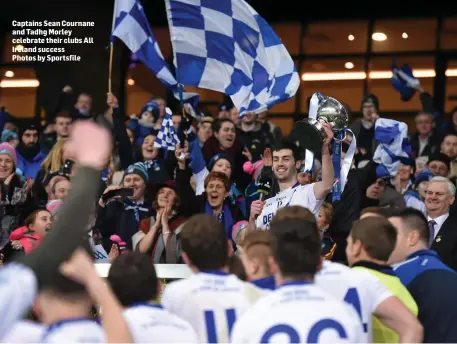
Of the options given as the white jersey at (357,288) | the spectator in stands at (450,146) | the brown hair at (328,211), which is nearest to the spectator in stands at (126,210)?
the brown hair at (328,211)

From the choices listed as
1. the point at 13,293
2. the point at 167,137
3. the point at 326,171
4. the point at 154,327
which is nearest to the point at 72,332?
the point at 13,293

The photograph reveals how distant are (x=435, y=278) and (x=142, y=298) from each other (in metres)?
2.25

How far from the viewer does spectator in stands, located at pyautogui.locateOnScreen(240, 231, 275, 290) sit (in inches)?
220

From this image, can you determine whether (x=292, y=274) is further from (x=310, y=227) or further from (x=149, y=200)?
(x=149, y=200)

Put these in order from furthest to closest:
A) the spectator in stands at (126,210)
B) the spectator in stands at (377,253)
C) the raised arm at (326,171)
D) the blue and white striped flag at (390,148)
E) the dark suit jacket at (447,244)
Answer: the blue and white striped flag at (390,148), the spectator in stands at (126,210), the dark suit jacket at (447,244), the raised arm at (326,171), the spectator in stands at (377,253)

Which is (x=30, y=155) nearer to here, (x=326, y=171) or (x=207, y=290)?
(x=326, y=171)

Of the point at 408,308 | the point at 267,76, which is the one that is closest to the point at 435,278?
the point at 408,308

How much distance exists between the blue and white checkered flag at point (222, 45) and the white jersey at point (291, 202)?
234 cm

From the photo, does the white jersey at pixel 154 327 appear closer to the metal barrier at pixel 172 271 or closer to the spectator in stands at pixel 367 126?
the metal barrier at pixel 172 271

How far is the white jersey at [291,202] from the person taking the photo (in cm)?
789

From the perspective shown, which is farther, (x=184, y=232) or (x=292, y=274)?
(x=184, y=232)

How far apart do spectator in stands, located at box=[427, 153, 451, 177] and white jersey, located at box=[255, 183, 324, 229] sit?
3791 mm

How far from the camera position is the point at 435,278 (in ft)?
20.9

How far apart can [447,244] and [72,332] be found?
525 cm
